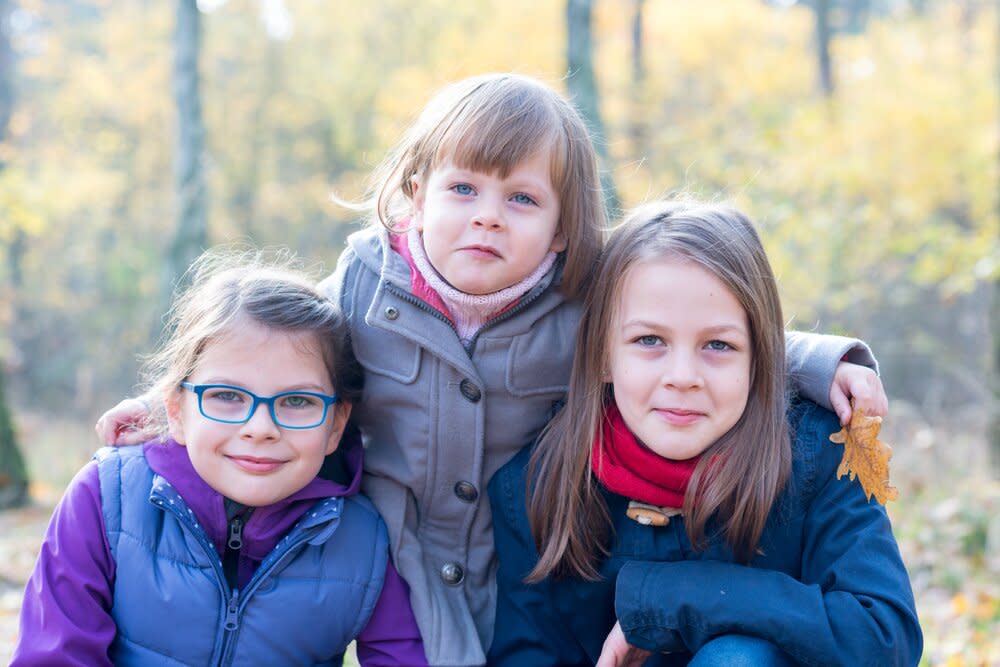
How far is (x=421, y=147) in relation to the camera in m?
2.49

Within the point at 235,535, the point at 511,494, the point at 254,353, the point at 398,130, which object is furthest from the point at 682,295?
the point at 398,130

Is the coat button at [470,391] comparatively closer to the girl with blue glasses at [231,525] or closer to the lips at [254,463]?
the girl with blue glasses at [231,525]

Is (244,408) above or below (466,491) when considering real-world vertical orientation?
above

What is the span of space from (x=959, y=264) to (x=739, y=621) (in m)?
6.88

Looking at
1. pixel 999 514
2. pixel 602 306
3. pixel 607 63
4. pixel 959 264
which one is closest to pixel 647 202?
pixel 602 306

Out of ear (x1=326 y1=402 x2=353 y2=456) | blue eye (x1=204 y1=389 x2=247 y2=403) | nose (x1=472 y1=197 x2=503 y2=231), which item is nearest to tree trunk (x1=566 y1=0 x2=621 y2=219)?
nose (x1=472 y1=197 x2=503 y2=231)

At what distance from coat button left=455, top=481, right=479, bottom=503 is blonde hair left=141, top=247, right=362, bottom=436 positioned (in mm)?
361

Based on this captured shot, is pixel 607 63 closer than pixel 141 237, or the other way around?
pixel 141 237

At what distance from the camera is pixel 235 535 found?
238 cm

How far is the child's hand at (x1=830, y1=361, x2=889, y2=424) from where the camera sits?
2.29 meters

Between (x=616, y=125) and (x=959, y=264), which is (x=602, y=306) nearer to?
(x=959, y=264)

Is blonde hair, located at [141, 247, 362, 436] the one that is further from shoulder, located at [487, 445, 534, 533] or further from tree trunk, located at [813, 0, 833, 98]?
tree trunk, located at [813, 0, 833, 98]

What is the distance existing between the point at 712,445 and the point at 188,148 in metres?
5.70

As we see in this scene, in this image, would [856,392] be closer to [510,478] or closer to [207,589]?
[510,478]
